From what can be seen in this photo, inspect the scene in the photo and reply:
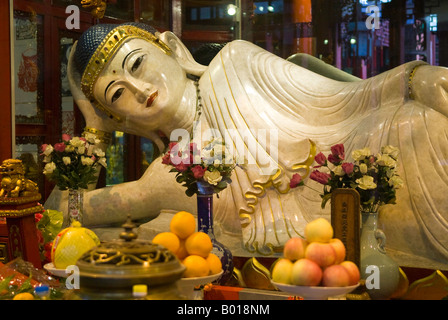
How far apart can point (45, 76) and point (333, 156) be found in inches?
79.4

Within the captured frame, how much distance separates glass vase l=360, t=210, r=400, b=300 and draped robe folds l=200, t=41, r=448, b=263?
1.98 ft

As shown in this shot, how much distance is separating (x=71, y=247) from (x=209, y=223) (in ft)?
1.92

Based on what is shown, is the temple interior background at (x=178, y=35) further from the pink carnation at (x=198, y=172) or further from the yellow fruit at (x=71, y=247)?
the yellow fruit at (x=71, y=247)

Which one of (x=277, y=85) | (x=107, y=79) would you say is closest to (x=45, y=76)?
(x=107, y=79)

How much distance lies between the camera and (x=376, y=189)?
2367 mm

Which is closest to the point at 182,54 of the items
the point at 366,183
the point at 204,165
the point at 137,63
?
the point at 137,63

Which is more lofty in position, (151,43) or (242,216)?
(151,43)

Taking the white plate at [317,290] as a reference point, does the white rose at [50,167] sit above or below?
above

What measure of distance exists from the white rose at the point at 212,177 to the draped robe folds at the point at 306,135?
28.8 inches

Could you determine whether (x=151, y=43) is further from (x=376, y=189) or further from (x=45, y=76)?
(x=376, y=189)

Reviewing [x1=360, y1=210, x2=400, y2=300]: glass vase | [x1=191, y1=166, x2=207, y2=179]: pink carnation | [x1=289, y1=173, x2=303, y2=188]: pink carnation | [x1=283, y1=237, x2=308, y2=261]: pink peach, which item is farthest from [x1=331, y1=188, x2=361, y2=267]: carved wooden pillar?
[x1=289, y1=173, x2=303, y2=188]: pink carnation

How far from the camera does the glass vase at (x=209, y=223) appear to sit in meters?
2.36

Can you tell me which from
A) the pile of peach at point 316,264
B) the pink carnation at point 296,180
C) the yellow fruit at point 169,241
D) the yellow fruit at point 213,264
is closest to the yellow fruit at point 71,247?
the yellow fruit at point 169,241

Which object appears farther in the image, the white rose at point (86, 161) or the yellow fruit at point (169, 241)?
the white rose at point (86, 161)
